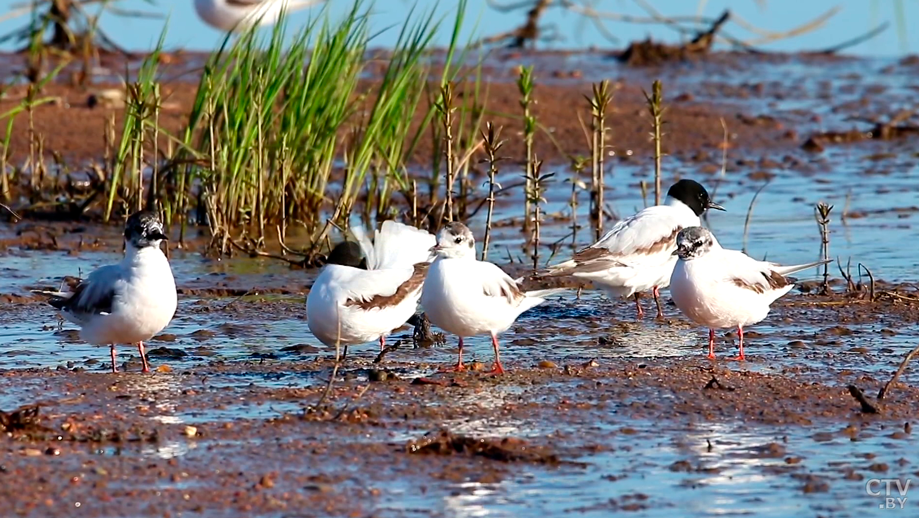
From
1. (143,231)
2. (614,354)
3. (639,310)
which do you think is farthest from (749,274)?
(143,231)

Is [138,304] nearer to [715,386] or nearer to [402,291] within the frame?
[402,291]

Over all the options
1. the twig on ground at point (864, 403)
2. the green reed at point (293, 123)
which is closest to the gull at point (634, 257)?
the green reed at point (293, 123)

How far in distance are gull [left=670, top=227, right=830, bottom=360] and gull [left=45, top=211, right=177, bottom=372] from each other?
220 centimetres

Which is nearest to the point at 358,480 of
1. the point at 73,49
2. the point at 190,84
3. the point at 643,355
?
the point at 643,355

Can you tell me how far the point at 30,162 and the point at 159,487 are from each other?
21.7 ft

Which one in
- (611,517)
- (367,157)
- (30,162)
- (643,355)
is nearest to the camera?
(611,517)

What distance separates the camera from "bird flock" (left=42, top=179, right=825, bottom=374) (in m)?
6.29

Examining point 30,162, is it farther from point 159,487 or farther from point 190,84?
point 159,487

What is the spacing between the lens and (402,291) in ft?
21.5

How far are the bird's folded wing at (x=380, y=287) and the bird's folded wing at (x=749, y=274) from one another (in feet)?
4.47

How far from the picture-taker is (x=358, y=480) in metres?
4.70

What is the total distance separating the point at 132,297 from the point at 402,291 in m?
1.12

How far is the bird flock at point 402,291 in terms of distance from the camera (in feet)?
20.6

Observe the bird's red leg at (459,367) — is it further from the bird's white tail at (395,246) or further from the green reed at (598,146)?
the green reed at (598,146)
